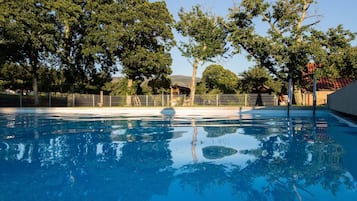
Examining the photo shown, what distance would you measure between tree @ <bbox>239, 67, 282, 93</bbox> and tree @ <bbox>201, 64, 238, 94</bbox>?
1.57m

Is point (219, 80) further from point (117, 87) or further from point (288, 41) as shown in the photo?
point (288, 41)

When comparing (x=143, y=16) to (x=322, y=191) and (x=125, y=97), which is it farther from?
(x=322, y=191)

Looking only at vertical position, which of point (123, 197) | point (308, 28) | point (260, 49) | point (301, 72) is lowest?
point (123, 197)

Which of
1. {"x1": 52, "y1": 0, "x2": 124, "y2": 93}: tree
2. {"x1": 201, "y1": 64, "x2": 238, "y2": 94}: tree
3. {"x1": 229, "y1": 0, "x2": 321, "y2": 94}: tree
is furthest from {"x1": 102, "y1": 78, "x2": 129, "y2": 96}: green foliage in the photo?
{"x1": 229, "y1": 0, "x2": 321, "y2": 94}: tree

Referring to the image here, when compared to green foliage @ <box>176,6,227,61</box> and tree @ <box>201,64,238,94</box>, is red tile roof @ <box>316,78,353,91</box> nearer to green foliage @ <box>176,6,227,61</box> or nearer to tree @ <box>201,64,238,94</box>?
tree @ <box>201,64,238,94</box>

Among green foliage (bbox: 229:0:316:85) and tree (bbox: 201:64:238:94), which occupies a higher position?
green foliage (bbox: 229:0:316:85)

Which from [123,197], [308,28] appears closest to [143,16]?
[308,28]

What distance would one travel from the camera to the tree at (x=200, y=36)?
25938 millimetres

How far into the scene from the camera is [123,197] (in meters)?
3.15

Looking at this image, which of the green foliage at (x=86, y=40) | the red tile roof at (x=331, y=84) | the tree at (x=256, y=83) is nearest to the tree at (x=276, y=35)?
the tree at (x=256, y=83)

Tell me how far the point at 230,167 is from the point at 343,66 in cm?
2020

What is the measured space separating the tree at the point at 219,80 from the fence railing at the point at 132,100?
634cm

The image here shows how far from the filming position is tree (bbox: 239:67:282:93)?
29781mm

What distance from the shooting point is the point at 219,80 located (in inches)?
1319
